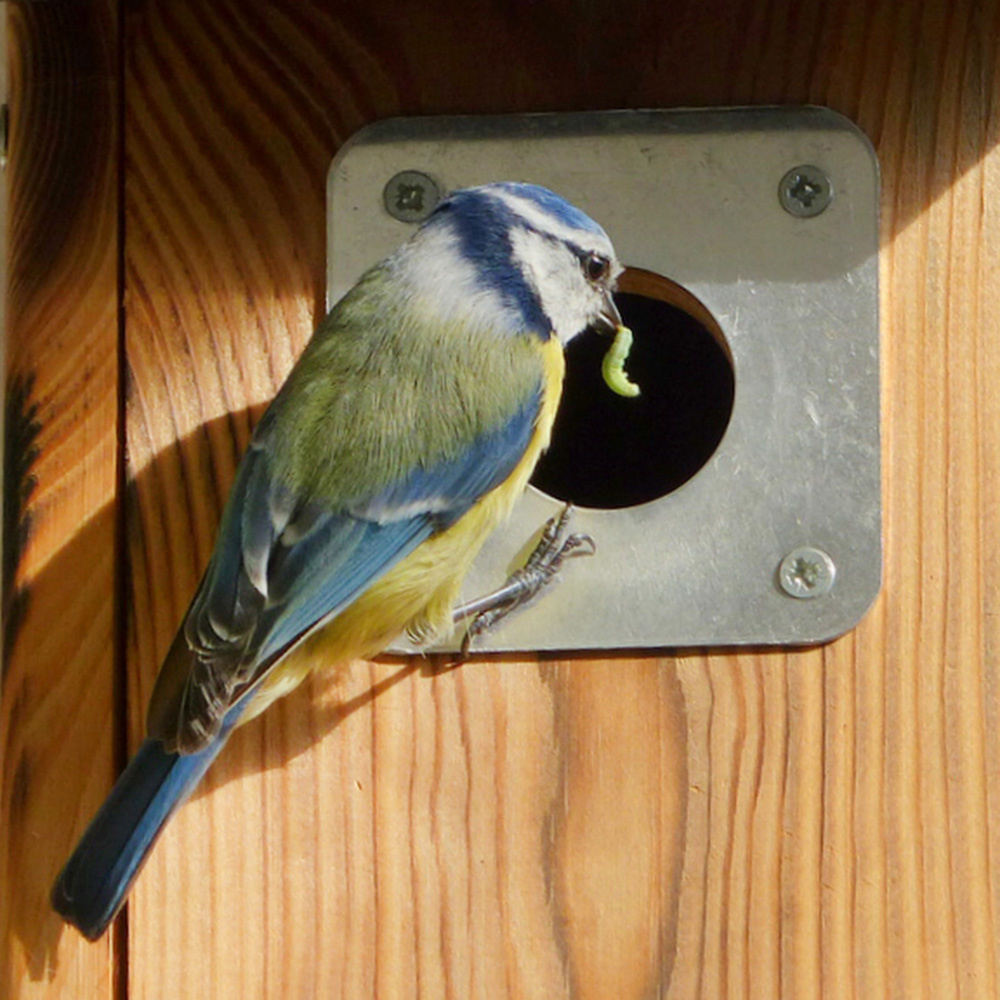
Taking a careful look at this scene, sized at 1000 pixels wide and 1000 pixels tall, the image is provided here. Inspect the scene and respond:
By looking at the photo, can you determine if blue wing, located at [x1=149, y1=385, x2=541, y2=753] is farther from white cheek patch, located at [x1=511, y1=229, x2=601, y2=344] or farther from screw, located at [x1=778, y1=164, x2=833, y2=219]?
screw, located at [x1=778, y1=164, x2=833, y2=219]

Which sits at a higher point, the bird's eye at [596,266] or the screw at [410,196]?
the screw at [410,196]

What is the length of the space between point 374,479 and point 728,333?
0.37 metres

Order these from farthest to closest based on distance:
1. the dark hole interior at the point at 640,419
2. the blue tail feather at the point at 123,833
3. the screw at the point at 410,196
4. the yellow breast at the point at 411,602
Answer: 1. the dark hole interior at the point at 640,419
2. the screw at the point at 410,196
3. the yellow breast at the point at 411,602
4. the blue tail feather at the point at 123,833

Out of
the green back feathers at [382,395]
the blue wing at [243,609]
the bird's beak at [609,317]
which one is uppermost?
the bird's beak at [609,317]

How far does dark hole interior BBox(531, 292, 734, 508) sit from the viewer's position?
2650 mm

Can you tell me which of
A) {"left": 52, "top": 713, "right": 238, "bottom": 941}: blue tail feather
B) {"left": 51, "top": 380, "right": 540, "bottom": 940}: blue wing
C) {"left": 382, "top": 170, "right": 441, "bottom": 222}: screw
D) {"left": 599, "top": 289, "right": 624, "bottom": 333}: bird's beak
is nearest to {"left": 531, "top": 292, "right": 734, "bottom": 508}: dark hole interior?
{"left": 599, "top": 289, "right": 624, "bottom": 333}: bird's beak

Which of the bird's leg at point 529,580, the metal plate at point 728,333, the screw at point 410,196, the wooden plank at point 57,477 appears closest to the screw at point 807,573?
the metal plate at point 728,333

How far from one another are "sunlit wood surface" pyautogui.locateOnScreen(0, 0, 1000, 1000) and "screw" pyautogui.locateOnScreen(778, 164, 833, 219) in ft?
0.20

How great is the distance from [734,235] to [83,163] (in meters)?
0.65

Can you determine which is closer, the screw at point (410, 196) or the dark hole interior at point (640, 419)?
the screw at point (410, 196)

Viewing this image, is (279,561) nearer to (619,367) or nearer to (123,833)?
A: (123,833)

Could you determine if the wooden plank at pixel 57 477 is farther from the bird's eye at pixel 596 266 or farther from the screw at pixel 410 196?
the bird's eye at pixel 596 266

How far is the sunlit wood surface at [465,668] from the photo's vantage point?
187 cm

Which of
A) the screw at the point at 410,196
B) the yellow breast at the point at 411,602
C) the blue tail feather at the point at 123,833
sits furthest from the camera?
the screw at the point at 410,196
